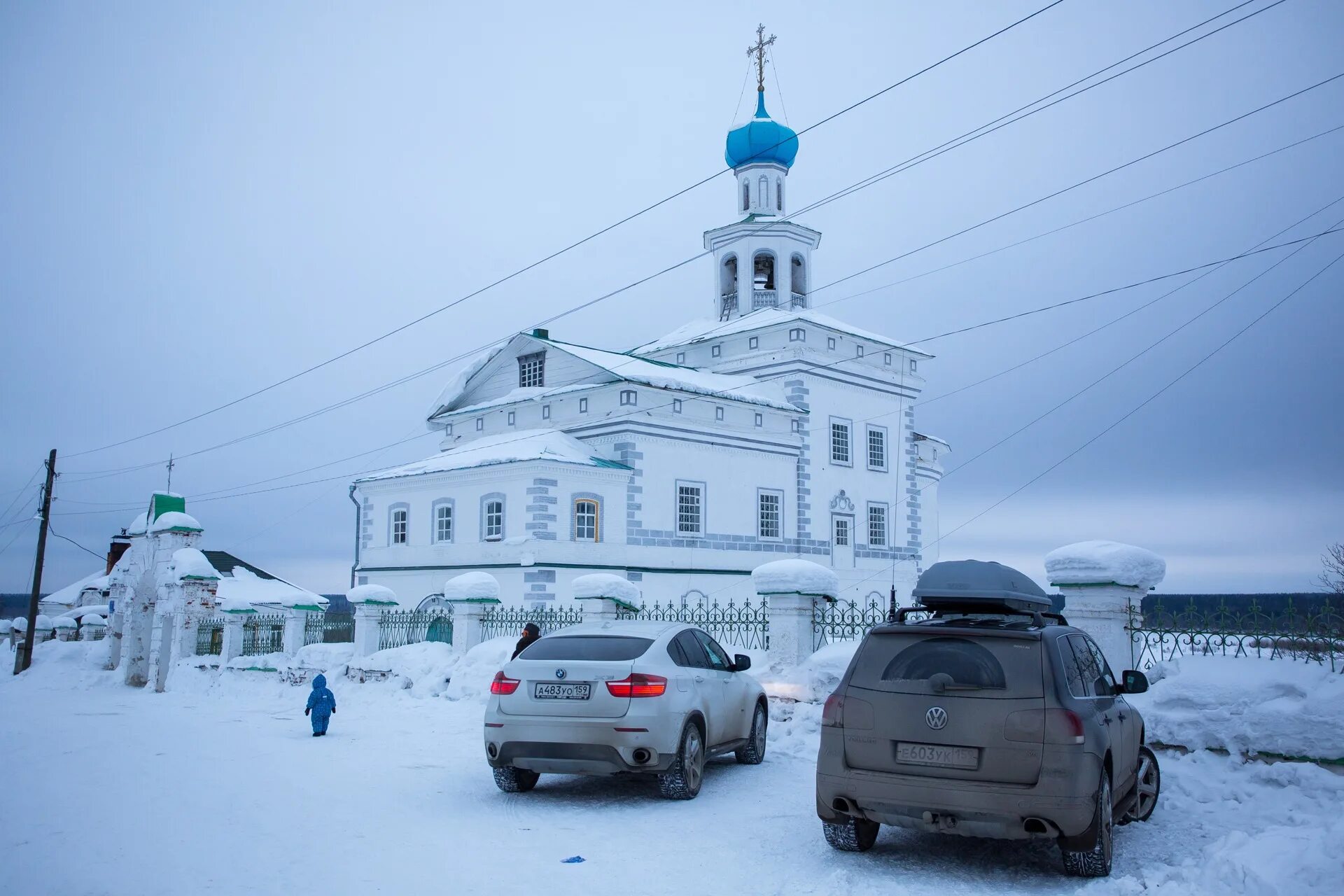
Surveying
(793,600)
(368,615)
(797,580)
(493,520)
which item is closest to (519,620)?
(368,615)

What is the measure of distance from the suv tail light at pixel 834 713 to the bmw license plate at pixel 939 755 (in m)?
0.42

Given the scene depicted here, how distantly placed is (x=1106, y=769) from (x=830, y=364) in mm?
29720

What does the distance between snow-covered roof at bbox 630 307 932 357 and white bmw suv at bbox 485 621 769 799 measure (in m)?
26.6

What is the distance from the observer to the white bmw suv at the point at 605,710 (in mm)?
8492

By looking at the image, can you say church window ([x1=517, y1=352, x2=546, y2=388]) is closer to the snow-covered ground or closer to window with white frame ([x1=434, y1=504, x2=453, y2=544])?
window with white frame ([x1=434, y1=504, x2=453, y2=544])

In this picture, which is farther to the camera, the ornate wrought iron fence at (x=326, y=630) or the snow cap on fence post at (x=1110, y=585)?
the ornate wrought iron fence at (x=326, y=630)

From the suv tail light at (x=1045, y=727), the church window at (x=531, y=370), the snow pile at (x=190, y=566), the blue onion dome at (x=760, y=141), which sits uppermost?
the blue onion dome at (x=760, y=141)

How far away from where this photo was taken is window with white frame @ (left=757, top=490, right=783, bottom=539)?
32.7 metres

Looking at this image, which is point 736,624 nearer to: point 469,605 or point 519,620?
point 519,620

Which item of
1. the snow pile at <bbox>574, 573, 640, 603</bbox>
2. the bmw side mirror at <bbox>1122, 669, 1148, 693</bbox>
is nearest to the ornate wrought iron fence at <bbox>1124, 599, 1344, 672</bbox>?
the bmw side mirror at <bbox>1122, 669, 1148, 693</bbox>

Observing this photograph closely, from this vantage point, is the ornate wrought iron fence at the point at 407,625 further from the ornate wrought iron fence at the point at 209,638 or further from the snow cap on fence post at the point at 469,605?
the ornate wrought iron fence at the point at 209,638

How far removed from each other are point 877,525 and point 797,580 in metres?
23.9

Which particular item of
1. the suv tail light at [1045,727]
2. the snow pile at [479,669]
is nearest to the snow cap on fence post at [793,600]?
the snow pile at [479,669]

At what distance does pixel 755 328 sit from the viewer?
→ 117 ft
